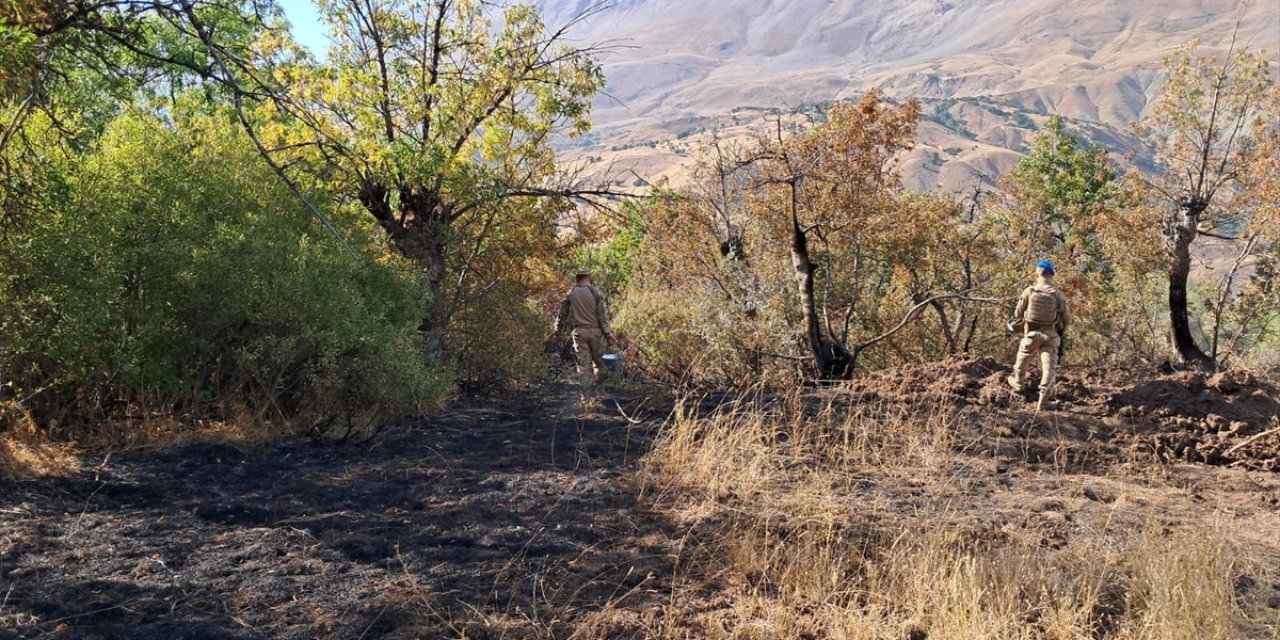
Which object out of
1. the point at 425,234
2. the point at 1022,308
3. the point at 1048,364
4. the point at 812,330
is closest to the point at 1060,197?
the point at 812,330

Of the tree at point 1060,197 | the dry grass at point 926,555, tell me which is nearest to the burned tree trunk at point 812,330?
the dry grass at point 926,555

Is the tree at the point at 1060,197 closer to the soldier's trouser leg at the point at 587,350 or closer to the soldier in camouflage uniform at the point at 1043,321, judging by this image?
the soldier in camouflage uniform at the point at 1043,321

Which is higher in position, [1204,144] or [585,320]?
[1204,144]

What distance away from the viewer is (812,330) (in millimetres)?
12453

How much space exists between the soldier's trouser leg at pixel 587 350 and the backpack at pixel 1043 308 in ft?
16.1

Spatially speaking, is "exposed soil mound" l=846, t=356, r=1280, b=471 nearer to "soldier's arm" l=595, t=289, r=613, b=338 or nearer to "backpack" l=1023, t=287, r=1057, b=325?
"backpack" l=1023, t=287, r=1057, b=325

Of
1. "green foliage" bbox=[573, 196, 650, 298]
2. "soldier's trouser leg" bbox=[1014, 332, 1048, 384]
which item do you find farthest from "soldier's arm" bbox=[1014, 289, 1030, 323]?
"green foliage" bbox=[573, 196, 650, 298]

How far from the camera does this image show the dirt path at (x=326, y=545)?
4.07 metres

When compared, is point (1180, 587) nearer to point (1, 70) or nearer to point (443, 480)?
point (443, 480)

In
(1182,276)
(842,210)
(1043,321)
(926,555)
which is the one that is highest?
(842,210)

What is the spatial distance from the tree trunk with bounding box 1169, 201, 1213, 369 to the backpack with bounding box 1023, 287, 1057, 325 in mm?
9677

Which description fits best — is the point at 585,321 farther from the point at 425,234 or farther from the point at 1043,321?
the point at 1043,321

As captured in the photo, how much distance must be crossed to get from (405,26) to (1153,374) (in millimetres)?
10410

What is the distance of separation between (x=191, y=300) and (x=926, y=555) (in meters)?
5.93
